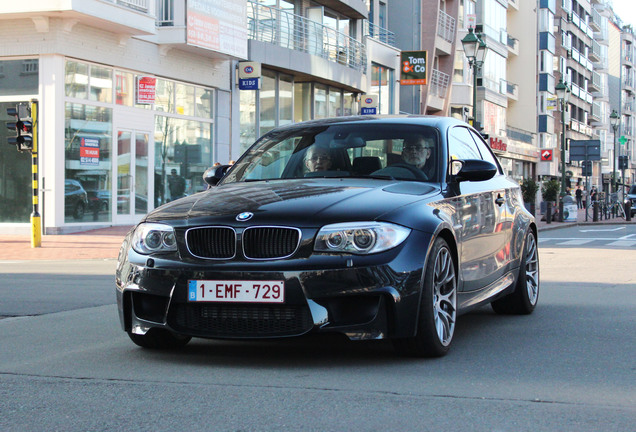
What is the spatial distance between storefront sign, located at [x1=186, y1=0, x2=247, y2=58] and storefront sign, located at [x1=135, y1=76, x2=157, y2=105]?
1503 millimetres

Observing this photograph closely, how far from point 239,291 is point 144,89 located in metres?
21.2

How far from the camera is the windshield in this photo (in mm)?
6461

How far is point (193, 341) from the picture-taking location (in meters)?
6.48

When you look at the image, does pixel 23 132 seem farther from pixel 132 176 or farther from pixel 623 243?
pixel 623 243

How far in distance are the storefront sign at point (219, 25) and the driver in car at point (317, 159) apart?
1993 cm

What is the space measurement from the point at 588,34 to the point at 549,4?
66.7ft

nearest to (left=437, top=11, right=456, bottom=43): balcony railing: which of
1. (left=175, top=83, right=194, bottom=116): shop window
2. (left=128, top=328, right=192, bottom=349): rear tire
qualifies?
(left=175, top=83, right=194, bottom=116): shop window

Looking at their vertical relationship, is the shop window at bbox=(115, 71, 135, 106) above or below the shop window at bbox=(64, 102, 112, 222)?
above

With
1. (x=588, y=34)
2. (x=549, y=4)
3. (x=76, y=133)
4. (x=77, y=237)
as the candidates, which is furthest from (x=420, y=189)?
(x=588, y=34)

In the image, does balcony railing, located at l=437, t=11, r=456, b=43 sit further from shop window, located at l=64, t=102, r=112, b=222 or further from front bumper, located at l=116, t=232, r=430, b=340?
front bumper, located at l=116, t=232, r=430, b=340

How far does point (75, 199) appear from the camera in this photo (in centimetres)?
2345

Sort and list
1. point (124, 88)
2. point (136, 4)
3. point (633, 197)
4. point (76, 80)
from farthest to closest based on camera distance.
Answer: point (633, 197) → point (124, 88) → point (136, 4) → point (76, 80)

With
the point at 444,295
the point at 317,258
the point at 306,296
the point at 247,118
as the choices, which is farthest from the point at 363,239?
the point at 247,118

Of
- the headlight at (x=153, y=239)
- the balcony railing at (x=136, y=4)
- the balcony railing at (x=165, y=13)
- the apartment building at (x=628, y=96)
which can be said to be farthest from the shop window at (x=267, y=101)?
the apartment building at (x=628, y=96)
